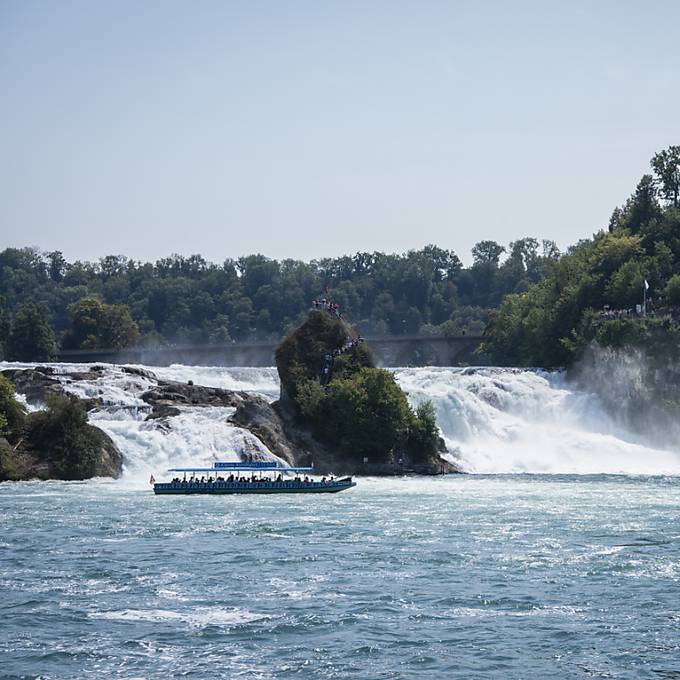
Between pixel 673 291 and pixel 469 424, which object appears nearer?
pixel 469 424

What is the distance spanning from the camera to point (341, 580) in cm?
4272

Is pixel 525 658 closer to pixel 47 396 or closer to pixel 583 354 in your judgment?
pixel 47 396

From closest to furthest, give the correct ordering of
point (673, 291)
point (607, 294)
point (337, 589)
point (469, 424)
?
point (337, 589)
point (469, 424)
point (673, 291)
point (607, 294)

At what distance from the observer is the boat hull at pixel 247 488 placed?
222 ft

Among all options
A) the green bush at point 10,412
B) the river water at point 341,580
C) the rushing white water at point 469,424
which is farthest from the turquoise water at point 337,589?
the rushing white water at point 469,424

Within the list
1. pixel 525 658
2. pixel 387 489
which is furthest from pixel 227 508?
pixel 525 658

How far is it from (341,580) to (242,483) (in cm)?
2703

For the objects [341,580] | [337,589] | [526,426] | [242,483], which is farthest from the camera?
[526,426]

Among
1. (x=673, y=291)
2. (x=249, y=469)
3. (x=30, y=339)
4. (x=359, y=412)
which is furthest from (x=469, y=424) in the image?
(x=30, y=339)

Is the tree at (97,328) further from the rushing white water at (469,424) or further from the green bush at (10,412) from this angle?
the green bush at (10,412)

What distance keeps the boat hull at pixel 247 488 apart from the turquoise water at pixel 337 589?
11.5 ft

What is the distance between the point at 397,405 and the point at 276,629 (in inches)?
1898

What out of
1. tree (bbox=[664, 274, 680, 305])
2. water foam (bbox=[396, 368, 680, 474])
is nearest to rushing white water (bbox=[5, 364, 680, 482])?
water foam (bbox=[396, 368, 680, 474])

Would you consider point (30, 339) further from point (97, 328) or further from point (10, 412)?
point (10, 412)
